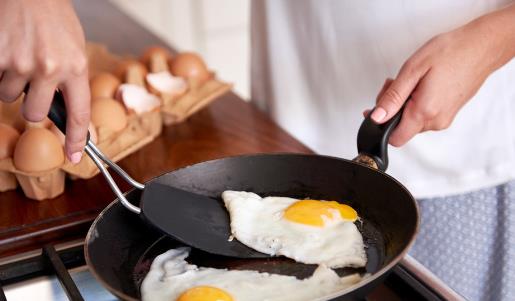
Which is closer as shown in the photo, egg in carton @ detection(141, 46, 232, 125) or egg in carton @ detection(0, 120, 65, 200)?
egg in carton @ detection(0, 120, 65, 200)

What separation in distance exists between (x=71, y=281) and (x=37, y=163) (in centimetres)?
27

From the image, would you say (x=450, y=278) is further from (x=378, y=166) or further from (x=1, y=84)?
(x=1, y=84)

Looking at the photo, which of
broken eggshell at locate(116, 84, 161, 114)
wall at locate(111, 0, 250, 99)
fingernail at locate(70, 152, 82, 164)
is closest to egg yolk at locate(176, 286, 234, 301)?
fingernail at locate(70, 152, 82, 164)

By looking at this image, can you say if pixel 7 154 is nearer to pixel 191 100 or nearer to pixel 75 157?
pixel 75 157

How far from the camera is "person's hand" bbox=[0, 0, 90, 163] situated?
81 cm

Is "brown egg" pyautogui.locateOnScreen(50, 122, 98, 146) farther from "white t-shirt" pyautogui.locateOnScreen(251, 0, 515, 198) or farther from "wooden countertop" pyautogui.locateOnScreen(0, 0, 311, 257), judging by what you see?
"white t-shirt" pyautogui.locateOnScreen(251, 0, 515, 198)

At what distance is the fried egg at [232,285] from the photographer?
0.77m

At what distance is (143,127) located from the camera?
1279 mm

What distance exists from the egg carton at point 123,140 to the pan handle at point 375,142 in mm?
443

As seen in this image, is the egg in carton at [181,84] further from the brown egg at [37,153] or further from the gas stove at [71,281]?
the gas stove at [71,281]

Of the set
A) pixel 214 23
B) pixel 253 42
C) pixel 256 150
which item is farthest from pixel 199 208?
pixel 214 23

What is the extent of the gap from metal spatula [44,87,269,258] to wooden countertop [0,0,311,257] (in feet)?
0.50

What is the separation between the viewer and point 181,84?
141 cm

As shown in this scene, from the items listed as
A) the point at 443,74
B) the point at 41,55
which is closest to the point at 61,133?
the point at 41,55
